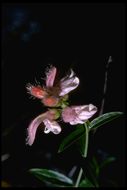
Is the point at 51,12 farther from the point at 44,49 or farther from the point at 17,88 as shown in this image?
the point at 17,88

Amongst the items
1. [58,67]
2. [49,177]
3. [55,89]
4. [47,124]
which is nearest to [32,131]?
[47,124]

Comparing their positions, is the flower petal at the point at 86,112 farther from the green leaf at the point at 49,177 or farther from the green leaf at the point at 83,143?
the green leaf at the point at 49,177

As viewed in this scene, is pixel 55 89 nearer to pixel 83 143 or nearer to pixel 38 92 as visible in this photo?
pixel 38 92

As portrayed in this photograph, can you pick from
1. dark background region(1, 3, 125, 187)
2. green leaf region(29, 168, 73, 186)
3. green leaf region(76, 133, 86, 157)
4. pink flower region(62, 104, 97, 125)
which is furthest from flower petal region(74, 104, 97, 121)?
dark background region(1, 3, 125, 187)

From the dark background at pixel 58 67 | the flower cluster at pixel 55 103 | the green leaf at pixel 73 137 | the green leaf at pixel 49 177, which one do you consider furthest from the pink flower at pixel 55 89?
the dark background at pixel 58 67

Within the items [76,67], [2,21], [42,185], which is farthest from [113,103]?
[2,21]

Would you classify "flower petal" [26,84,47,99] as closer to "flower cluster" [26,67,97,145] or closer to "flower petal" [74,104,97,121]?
"flower cluster" [26,67,97,145]
